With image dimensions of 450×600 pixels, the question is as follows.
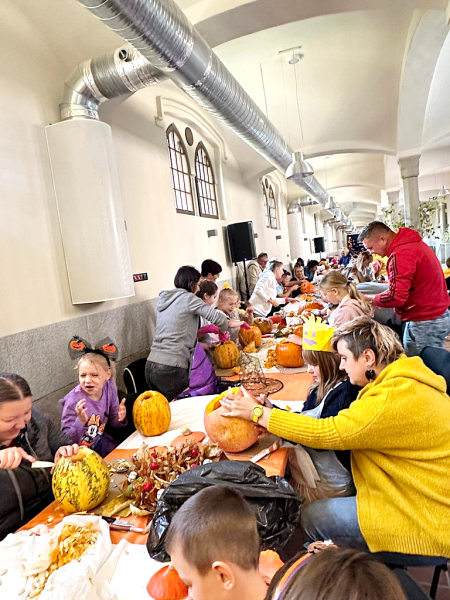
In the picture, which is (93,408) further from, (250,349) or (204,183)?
(204,183)

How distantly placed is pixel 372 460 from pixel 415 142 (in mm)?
8524

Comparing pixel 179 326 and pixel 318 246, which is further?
pixel 318 246

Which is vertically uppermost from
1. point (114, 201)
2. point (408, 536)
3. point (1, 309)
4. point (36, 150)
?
point (36, 150)

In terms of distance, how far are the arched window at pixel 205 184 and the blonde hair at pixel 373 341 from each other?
16.7 feet

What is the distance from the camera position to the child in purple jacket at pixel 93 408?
2.06 m

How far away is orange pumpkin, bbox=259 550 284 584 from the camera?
41.2 inches

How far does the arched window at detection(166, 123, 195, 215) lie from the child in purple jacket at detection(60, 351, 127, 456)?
386 centimetres

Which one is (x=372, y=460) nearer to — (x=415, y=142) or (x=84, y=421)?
(x=84, y=421)

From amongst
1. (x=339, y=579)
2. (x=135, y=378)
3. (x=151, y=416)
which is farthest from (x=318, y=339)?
(x=135, y=378)

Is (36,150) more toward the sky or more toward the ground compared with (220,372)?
more toward the sky

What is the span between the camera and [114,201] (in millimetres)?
3354

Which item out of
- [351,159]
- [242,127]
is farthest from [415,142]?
[242,127]

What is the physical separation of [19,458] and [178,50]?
283 cm

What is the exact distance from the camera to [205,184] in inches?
275
